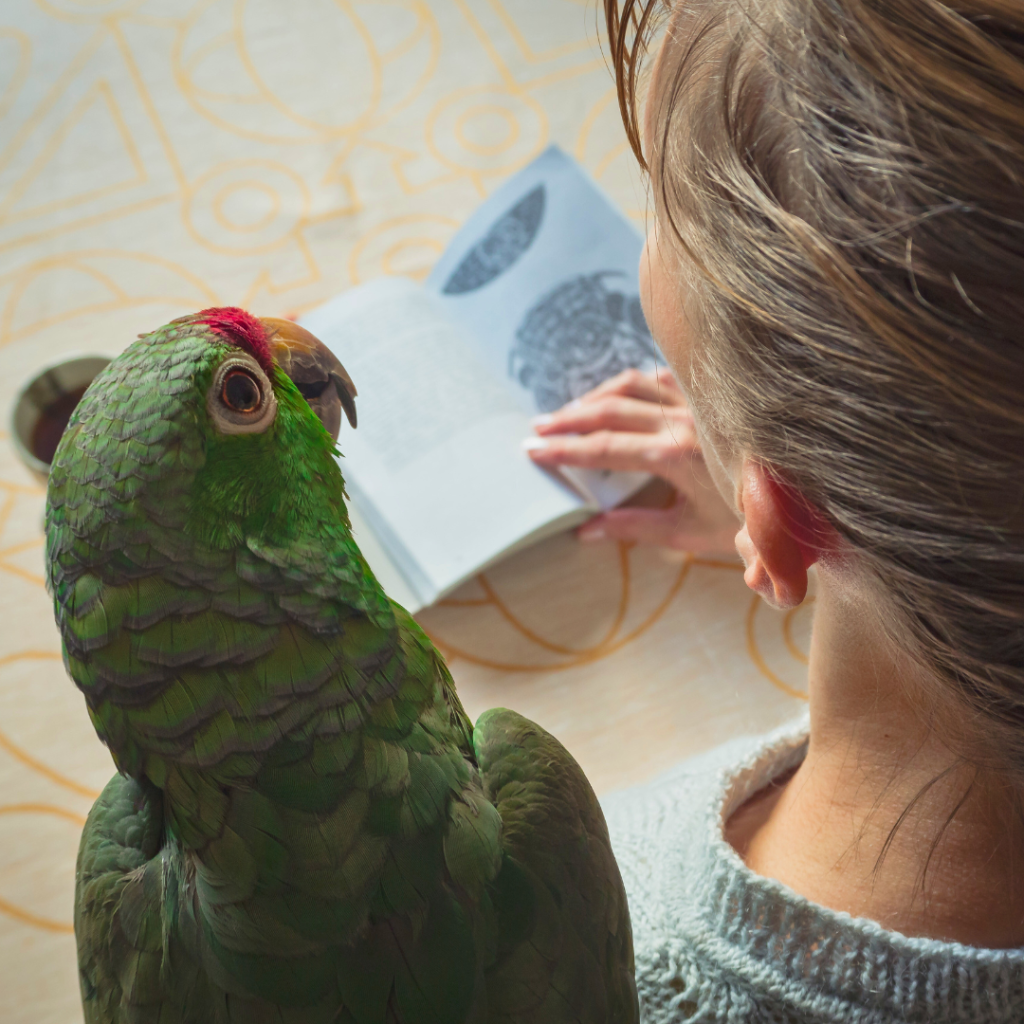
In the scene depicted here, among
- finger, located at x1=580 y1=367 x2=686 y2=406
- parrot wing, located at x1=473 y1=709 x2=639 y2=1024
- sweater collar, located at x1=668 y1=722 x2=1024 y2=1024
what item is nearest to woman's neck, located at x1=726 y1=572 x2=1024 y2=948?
sweater collar, located at x1=668 y1=722 x2=1024 y2=1024

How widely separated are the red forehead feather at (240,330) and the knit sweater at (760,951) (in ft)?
1.32

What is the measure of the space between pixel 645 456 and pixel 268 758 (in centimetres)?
53

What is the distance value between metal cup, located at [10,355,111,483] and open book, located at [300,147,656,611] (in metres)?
0.22

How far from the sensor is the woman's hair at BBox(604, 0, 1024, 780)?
308 mm

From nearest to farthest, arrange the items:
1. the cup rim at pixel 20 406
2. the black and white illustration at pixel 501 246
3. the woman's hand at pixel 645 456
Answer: the cup rim at pixel 20 406 → the woman's hand at pixel 645 456 → the black and white illustration at pixel 501 246

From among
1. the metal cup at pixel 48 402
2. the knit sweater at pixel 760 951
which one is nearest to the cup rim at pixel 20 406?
the metal cup at pixel 48 402

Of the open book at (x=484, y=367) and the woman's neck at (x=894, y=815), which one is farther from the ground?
the open book at (x=484, y=367)

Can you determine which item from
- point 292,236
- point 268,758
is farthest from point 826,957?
point 292,236

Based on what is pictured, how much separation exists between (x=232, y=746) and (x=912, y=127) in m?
0.37

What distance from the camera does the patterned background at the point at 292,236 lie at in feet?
2.54

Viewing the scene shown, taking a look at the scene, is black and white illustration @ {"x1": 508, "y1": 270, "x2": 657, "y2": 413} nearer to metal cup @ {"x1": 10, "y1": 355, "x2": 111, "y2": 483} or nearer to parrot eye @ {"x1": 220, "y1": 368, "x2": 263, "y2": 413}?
metal cup @ {"x1": 10, "y1": 355, "x2": 111, "y2": 483}

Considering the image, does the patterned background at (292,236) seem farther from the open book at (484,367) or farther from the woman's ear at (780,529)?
the woman's ear at (780,529)

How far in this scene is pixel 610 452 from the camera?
846 mm

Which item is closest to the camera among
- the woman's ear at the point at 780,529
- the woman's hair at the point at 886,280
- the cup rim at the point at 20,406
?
the woman's hair at the point at 886,280
